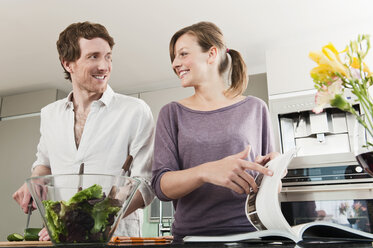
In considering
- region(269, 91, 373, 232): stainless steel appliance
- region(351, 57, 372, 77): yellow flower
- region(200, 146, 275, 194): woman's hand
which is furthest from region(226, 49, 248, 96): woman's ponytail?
region(269, 91, 373, 232): stainless steel appliance

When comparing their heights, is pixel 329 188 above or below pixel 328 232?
above

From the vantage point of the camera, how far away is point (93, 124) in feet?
4.42

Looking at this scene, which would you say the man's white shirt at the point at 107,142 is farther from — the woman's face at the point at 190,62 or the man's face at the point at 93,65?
the woman's face at the point at 190,62

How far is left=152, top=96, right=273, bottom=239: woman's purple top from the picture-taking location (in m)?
0.93

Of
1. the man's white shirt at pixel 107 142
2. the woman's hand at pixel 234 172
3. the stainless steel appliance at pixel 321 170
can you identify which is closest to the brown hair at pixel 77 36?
the man's white shirt at pixel 107 142

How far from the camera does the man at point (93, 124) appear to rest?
1250 mm

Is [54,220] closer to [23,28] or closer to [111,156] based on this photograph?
[111,156]

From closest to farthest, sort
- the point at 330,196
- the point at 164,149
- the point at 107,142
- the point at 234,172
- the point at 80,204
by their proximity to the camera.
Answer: the point at 80,204, the point at 234,172, the point at 164,149, the point at 107,142, the point at 330,196

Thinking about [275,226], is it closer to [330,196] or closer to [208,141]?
[208,141]

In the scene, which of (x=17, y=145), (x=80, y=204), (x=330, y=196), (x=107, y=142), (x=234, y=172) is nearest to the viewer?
(x=80, y=204)

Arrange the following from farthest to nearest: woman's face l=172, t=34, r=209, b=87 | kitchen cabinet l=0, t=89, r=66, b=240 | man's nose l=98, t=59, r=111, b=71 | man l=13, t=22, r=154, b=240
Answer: kitchen cabinet l=0, t=89, r=66, b=240, man's nose l=98, t=59, r=111, b=71, man l=13, t=22, r=154, b=240, woman's face l=172, t=34, r=209, b=87

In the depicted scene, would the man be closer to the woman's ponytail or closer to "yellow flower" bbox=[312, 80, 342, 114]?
the woman's ponytail

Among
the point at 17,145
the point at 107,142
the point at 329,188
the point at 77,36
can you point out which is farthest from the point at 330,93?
the point at 17,145

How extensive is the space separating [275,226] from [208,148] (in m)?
0.39
